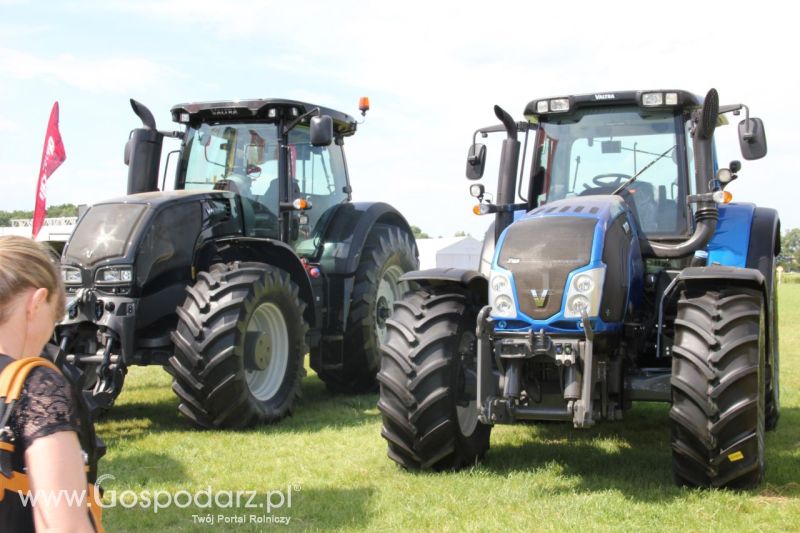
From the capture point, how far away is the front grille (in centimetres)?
509

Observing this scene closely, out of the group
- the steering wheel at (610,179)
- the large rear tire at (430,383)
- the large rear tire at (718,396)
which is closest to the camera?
the large rear tire at (718,396)

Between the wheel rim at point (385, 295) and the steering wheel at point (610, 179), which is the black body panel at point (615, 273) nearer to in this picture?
the steering wheel at point (610, 179)

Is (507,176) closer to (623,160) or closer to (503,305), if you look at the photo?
(623,160)

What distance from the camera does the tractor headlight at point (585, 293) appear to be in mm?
5012

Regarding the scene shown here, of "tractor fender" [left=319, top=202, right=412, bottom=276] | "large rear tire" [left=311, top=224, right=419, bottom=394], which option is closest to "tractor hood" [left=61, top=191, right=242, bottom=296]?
"tractor fender" [left=319, top=202, right=412, bottom=276]

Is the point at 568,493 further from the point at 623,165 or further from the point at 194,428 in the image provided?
the point at 194,428

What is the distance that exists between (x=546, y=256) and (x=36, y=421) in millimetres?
3764

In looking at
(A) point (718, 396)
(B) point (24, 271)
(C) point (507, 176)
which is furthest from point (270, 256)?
(B) point (24, 271)

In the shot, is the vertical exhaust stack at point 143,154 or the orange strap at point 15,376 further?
the vertical exhaust stack at point 143,154

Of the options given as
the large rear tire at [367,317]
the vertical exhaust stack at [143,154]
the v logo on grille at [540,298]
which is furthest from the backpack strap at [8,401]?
the vertical exhaust stack at [143,154]

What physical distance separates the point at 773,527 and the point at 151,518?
10.3ft

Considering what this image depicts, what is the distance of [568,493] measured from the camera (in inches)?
197

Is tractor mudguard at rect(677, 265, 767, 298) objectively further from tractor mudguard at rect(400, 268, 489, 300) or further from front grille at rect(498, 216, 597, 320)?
tractor mudguard at rect(400, 268, 489, 300)

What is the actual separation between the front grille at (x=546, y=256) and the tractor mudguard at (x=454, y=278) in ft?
1.01
